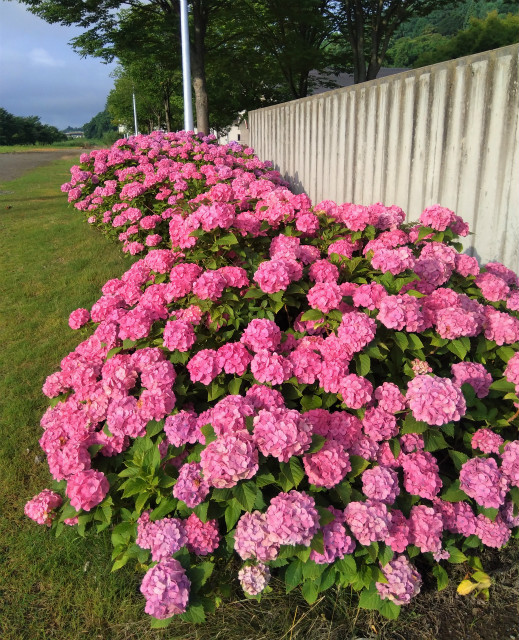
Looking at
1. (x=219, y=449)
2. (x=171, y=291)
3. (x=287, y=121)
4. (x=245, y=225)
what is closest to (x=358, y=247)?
(x=245, y=225)

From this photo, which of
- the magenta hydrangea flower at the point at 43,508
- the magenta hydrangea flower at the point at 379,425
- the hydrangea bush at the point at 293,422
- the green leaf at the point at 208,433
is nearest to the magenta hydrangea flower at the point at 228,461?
the hydrangea bush at the point at 293,422

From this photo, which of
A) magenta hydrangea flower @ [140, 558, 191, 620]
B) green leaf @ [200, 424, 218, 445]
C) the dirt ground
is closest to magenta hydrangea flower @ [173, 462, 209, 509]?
green leaf @ [200, 424, 218, 445]

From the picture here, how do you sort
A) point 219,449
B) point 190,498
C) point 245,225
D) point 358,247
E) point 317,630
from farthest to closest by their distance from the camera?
point 358,247 → point 245,225 → point 317,630 → point 190,498 → point 219,449

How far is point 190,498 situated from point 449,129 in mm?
3131

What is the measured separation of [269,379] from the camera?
2129mm

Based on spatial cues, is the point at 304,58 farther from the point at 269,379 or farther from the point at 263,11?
the point at 269,379

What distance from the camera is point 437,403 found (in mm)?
1918

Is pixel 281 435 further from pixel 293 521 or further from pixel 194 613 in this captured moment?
pixel 194 613

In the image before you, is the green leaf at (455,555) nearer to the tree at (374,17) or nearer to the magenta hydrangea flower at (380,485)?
the magenta hydrangea flower at (380,485)

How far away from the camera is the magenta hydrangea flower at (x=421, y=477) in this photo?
2.07 metres

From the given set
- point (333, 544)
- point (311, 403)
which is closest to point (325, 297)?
point (311, 403)

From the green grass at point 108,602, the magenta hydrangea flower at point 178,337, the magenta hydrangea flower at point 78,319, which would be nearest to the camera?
the green grass at point 108,602

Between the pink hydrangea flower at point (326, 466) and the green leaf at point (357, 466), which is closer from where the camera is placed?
the pink hydrangea flower at point (326, 466)

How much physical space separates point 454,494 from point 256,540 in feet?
2.95
